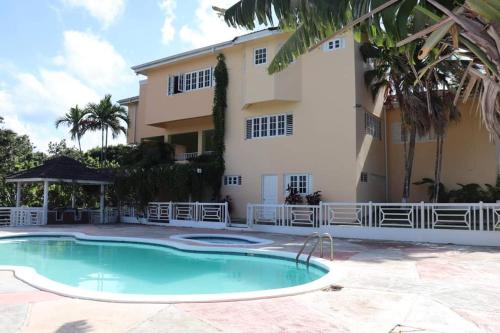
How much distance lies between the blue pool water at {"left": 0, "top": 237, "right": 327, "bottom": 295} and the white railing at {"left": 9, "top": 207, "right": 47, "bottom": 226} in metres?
6.40

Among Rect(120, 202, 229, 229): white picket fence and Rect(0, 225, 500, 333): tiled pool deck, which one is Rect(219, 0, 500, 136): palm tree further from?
Rect(120, 202, 229, 229): white picket fence

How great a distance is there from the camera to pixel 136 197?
24797 millimetres

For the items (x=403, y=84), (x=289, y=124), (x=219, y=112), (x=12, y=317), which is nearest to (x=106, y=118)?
(x=219, y=112)

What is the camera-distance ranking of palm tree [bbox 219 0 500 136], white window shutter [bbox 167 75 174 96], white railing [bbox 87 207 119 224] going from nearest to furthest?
palm tree [bbox 219 0 500 136], white railing [bbox 87 207 119 224], white window shutter [bbox 167 75 174 96]

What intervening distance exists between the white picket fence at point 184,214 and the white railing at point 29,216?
4361mm

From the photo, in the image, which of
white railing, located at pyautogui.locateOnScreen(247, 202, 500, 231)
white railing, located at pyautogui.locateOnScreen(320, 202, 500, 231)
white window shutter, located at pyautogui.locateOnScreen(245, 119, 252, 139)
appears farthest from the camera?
white window shutter, located at pyautogui.locateOnScreen(245, 119, 252, 139)

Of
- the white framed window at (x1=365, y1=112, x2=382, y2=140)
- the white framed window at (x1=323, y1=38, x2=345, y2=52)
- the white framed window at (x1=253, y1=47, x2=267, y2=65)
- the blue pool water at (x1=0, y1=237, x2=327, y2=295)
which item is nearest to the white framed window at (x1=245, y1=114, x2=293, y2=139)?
the white framed window at (x1=253, y1=47, x2=267, y2=65)

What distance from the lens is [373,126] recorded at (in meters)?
22.9

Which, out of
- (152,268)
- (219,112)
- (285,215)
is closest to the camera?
(152,268)

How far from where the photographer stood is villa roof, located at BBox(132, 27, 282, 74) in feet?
73.4

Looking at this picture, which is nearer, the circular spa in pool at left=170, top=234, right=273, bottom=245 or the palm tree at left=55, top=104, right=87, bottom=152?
the circular spa in pool at left=170, top=234, right=273, bottom=245

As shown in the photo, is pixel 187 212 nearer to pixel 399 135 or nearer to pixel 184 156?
pixel 184 156

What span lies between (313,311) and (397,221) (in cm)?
1226

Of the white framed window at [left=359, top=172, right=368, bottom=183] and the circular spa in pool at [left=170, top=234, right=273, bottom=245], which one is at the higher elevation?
the white framed window at [left=359, top=172, right=368, bottom=183]
